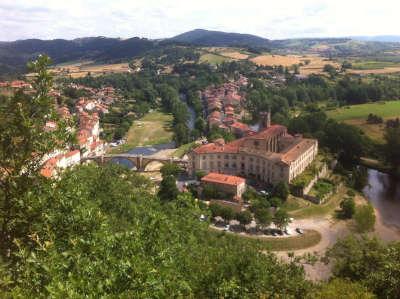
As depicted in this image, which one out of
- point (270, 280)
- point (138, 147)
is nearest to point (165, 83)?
point (138, 147)

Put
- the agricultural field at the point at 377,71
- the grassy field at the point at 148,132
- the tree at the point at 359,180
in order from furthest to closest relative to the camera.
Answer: the agricultural field at the point at 377,71, the grassy field at the point at 148,132, the tree at the point at 359,180

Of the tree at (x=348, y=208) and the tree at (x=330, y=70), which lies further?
the tree at (x=330, y=70)

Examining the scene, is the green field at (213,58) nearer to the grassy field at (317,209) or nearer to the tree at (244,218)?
the grassy field at (317,209)

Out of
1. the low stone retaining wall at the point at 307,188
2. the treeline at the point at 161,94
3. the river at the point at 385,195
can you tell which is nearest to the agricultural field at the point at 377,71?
the treeline at the point at 161,94

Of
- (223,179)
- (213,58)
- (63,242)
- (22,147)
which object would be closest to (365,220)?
(223,179)

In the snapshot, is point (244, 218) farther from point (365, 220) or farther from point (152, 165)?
point (152, 165)

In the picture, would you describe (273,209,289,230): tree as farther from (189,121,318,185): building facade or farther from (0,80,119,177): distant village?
(0,80,119,177): distant village
